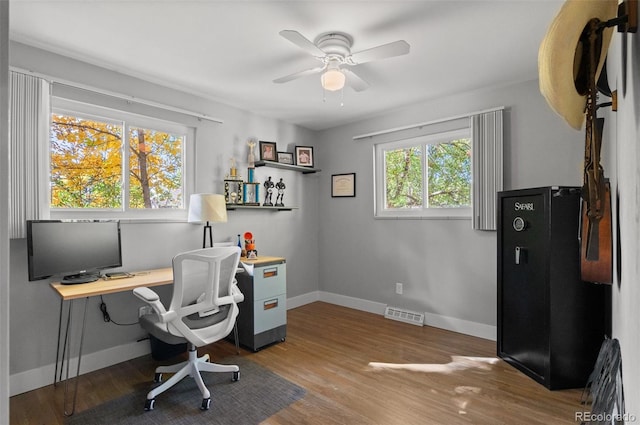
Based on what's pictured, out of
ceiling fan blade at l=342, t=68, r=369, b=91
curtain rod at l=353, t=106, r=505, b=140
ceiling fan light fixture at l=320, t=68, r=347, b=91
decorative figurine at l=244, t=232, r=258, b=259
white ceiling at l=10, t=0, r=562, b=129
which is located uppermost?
white ceiling at l=10, t=0, r=562, b=129

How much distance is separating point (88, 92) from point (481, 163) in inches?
141

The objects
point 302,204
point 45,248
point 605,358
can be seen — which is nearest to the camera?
point 605,358

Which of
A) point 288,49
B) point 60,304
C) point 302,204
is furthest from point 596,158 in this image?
point 302,204

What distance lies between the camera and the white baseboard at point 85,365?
2.29 meters

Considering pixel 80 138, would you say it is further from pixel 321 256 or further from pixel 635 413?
pixel 635 413

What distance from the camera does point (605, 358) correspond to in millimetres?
1107

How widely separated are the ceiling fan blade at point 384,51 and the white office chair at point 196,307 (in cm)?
157

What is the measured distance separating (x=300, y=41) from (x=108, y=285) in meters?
2.05

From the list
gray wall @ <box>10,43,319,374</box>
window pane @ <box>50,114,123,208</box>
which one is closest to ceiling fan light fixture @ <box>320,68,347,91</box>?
gray wall @ <box>10,43,319,374</box>

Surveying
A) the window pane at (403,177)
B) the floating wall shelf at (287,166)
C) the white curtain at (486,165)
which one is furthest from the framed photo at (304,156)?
the white curtain at (486,165)

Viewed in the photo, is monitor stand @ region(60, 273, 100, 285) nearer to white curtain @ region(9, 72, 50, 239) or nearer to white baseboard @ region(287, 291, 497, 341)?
white curtain @ region(9, 72, 50, 239)

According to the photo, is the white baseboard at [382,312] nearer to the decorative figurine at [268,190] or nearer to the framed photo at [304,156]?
the decorative figurine at [268,190]

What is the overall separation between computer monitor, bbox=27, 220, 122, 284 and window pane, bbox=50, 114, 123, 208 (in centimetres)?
34

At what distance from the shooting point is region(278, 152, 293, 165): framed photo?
411cm
